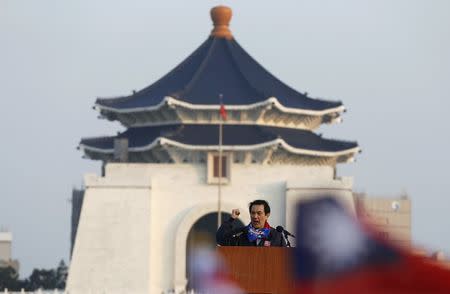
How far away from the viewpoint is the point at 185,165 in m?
59.5

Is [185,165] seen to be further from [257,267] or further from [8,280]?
[257,267]

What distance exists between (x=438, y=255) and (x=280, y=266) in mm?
1253

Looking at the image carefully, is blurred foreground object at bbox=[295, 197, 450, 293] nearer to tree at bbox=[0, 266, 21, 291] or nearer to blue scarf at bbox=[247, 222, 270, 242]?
blue scarf at bbox=[247, 222, 270, 242]

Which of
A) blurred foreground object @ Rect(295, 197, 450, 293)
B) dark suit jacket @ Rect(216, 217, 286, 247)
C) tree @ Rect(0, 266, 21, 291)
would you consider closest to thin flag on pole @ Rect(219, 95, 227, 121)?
tree @ Rect(0, 266, 21, 291)

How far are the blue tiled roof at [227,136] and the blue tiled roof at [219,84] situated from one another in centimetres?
123

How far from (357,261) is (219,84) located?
197ft

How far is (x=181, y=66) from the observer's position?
2724 inches

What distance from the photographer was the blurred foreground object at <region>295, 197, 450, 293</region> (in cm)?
491

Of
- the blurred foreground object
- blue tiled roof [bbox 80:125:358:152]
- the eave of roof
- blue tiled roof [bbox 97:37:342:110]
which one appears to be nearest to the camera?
the blurred foreground object

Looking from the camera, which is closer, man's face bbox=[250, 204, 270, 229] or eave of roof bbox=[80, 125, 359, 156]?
man's face bbox=[250, 204, 270, 229]

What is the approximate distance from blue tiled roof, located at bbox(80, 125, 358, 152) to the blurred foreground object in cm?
5500

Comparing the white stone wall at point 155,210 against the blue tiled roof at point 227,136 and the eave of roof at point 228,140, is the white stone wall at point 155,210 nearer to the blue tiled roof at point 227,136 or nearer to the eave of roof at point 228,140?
the eave of roof at point 228,140

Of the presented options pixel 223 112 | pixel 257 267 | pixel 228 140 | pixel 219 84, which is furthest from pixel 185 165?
pixel 257 267

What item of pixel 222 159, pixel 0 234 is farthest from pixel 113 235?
pixel 0 234
